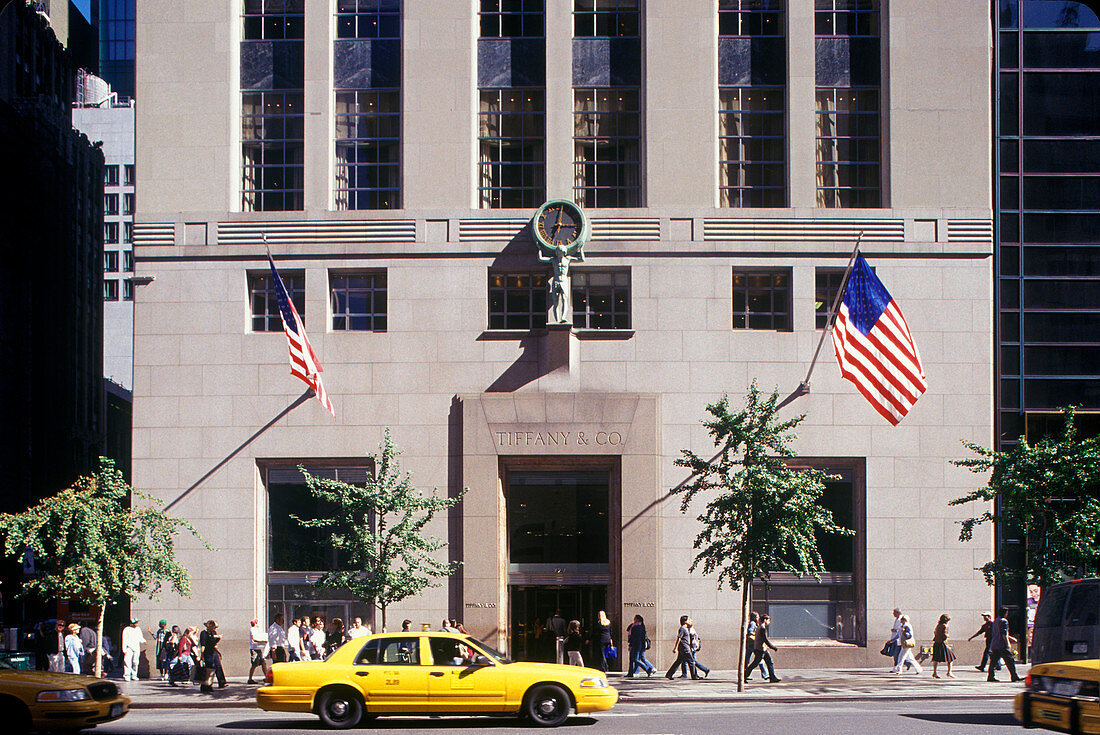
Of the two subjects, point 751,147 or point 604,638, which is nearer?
point 604,638

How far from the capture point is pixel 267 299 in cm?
3122

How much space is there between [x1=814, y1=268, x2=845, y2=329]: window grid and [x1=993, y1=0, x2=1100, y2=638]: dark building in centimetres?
767

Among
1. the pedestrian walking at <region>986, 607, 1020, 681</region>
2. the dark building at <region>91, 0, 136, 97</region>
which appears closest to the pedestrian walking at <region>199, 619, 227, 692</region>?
the pedestrian walking at <region>986, 607, 1020, 681</region>

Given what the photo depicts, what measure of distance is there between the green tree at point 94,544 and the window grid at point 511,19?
52.5ft

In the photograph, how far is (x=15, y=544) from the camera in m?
24.6

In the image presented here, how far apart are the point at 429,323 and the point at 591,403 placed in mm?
5047

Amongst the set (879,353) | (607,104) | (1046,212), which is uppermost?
(607,104)

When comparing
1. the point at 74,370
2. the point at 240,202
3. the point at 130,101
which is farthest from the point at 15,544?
the point at 130,101

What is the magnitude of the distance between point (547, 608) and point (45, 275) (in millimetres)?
47729

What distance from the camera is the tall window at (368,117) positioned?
1249 inches

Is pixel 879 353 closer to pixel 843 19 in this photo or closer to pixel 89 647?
pixel 843 19

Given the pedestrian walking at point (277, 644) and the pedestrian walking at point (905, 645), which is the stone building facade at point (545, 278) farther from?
the pedestrian walking at point (277, 644)

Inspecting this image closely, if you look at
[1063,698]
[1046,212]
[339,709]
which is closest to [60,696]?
[339,709]

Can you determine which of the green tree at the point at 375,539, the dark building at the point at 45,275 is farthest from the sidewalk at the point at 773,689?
the dark building at the point at 45,275
